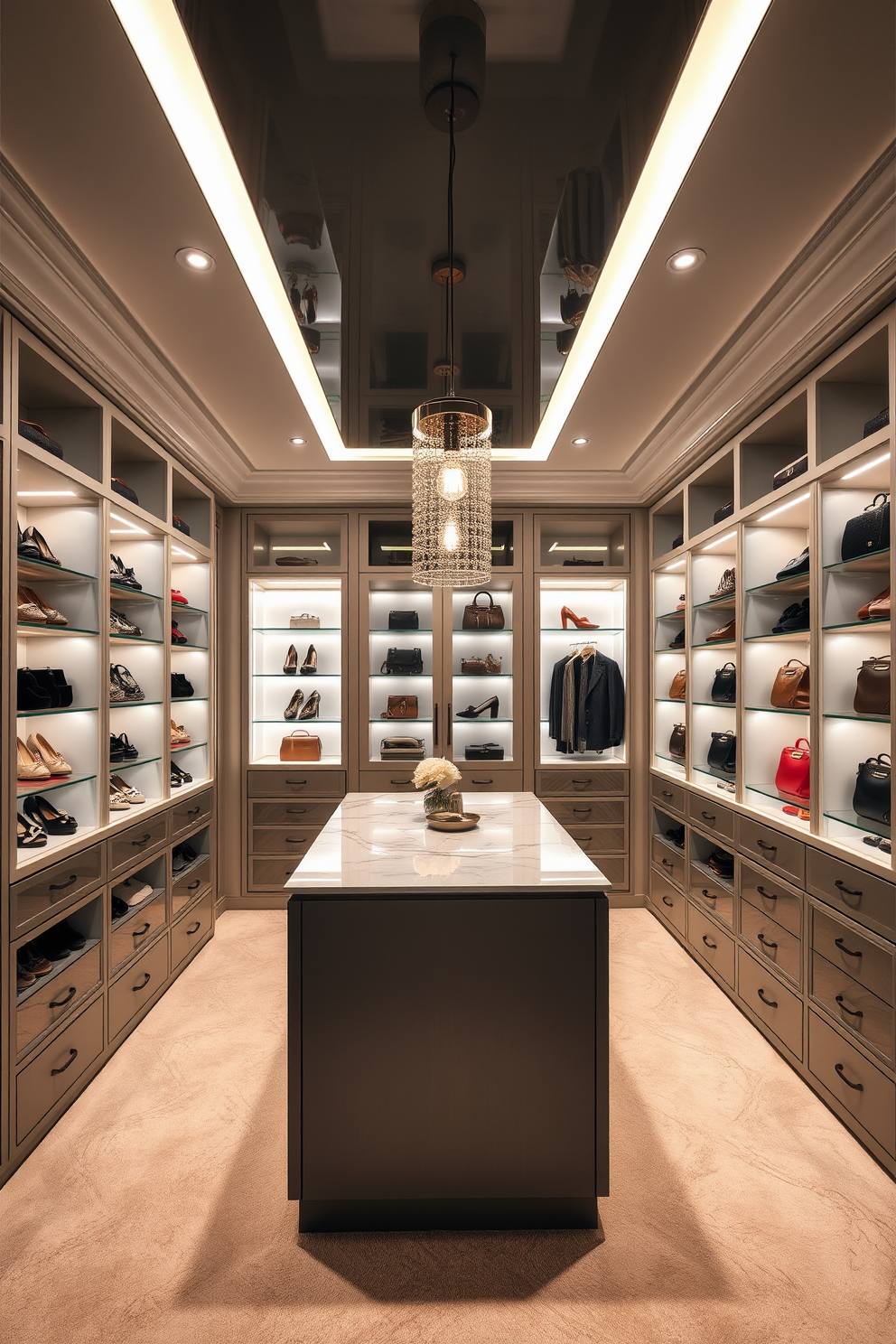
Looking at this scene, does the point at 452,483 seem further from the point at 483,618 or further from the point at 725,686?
the point at 483,618

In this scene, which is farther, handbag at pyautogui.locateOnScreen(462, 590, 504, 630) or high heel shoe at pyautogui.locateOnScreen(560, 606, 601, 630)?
high heel shoe at pyautogui.locateOnScreen(560, 606, 601, 630)

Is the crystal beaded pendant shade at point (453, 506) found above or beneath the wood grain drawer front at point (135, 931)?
above

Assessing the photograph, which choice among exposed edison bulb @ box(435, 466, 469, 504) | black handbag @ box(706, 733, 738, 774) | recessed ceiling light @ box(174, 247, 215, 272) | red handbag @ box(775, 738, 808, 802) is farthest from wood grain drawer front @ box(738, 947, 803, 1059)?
recessed ceiling light @ box(174, 247, 215, 272)

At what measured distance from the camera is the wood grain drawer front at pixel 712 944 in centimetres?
302

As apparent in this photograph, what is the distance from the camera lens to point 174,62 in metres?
1.49

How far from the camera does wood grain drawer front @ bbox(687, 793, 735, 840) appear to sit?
3090mm

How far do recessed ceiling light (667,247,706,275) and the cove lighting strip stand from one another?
0.09 metres

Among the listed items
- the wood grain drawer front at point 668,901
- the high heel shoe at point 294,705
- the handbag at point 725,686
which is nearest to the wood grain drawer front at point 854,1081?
the wood grain drawer front at point 668,901

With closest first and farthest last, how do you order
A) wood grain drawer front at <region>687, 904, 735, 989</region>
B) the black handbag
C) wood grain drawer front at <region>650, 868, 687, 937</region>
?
wood grain drawer front at <region>687, 904, 735, 989</region> → the black handbag → wood grain drawer front at <region>650, 868, 687, 937</region>

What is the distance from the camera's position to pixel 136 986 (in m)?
2.79

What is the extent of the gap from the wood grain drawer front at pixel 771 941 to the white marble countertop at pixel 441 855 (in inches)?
38.9

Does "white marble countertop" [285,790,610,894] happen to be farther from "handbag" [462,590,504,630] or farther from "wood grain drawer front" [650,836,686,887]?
"handbag" [462,590,504,630]

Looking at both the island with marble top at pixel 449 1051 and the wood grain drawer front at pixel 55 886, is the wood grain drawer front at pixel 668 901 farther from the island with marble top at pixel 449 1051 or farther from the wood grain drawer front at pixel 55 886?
the wood grain drawer front at pixel 55 886

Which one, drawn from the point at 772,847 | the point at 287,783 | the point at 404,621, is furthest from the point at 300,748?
the point at 772,847
